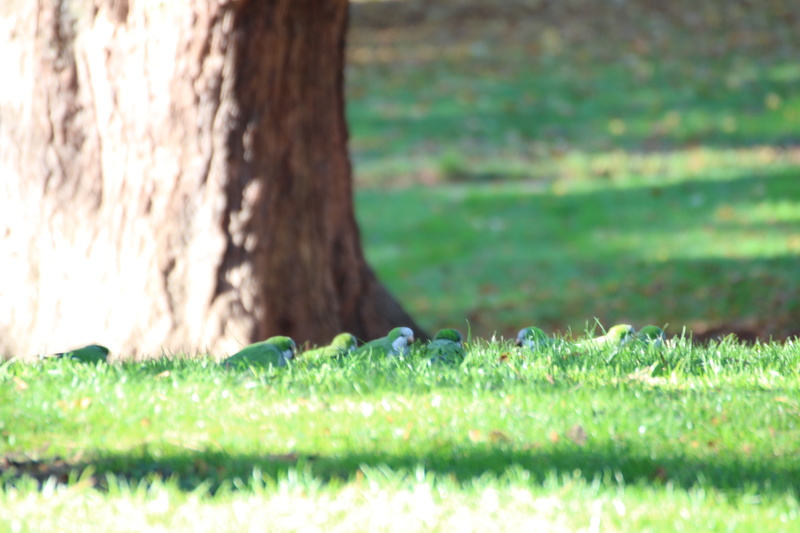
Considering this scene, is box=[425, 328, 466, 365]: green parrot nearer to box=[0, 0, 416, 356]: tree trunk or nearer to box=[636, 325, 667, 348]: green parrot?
box=[636, 325, 667, 348]: green parrot

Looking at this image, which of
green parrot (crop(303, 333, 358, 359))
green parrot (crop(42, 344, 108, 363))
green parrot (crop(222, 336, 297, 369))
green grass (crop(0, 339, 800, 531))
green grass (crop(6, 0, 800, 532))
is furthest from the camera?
green parrot (crop(303, 333, 358, 359))

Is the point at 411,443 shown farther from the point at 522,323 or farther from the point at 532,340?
the point at 522,323

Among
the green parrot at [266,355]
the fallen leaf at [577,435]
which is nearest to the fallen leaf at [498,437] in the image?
the fallen leaf at [577,435]

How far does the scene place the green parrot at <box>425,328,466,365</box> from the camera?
513cm

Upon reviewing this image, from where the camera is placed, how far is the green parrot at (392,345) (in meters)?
5.33

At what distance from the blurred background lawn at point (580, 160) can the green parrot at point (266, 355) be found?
2.17 m

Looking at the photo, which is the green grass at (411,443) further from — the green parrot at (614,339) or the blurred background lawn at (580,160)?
the blurred background lawn at (580,160)

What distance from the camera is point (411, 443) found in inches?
156

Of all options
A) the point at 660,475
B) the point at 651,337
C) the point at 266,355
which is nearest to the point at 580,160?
the point at 651,337

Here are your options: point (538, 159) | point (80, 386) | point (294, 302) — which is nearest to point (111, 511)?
point (80, 386)

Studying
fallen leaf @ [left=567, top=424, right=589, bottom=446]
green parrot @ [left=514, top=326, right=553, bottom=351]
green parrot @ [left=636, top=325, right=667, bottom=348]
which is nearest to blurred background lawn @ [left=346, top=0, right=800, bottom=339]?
green parrot @ [left=636, top=325, right=667, bottom=348]

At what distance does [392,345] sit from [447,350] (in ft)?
0.99

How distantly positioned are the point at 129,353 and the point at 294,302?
41.1 inches

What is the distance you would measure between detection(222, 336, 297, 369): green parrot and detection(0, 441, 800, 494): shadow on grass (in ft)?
3.80
